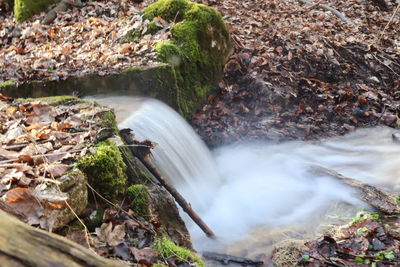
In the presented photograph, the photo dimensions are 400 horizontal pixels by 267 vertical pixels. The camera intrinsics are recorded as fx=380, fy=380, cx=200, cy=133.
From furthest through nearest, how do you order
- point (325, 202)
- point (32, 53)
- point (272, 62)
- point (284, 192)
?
point (272, 62)
point (32, 53)
point (284, 192)
point (325, 202)

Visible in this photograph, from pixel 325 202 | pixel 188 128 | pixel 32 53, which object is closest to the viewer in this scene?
pixel 325 202

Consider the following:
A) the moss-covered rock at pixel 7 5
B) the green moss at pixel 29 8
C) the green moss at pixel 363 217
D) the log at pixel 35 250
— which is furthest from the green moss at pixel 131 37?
the log at pixel 35 250

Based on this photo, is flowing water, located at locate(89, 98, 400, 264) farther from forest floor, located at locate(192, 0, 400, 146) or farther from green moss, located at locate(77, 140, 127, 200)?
green moss, located at locate(77, 140, 127, 200)

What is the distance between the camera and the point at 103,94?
5.64 metres

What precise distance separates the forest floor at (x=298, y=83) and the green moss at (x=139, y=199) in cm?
325

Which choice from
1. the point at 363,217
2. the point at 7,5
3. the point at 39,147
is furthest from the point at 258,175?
the point at 7,5

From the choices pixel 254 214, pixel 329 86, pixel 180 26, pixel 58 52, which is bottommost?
pixel 254 214

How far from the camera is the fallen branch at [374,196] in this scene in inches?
170

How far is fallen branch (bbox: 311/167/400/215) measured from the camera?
431cm

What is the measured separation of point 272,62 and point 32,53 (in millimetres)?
4431

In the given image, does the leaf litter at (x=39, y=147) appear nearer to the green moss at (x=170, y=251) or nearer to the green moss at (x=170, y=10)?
the green moss at (x=170, y=251)

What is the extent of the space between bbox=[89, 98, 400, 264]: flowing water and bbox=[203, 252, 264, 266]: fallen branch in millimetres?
182

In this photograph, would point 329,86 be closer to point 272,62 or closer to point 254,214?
point 272,62

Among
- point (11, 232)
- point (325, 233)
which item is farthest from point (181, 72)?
point (11, 232)
